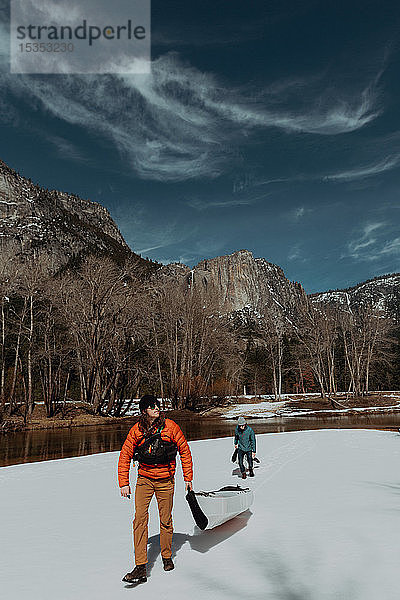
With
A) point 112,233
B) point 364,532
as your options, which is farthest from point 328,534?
point 112,233

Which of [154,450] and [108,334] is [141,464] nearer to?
[154,450]

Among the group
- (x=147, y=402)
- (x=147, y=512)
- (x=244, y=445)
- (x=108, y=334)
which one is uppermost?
(x=108, y=334)

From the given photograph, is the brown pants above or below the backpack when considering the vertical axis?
below

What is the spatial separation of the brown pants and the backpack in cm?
21

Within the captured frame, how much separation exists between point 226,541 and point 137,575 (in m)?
1.53

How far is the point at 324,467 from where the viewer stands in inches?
424

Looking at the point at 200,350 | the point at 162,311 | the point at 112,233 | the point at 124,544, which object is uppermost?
the point at 112,233

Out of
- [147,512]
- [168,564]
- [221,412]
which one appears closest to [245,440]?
[168,564]

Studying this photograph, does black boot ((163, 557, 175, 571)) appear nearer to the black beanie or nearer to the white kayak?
the white kayak

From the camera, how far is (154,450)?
4.25 metres


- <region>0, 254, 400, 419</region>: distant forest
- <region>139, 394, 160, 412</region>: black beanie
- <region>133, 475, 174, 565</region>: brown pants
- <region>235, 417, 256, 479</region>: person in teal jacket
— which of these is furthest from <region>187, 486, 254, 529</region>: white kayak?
<region>0, 254, 400, 419</region>: distant forest

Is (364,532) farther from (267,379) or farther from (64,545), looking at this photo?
(267,379)

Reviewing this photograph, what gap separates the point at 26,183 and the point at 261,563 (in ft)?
466

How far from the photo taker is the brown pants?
13.8ft
